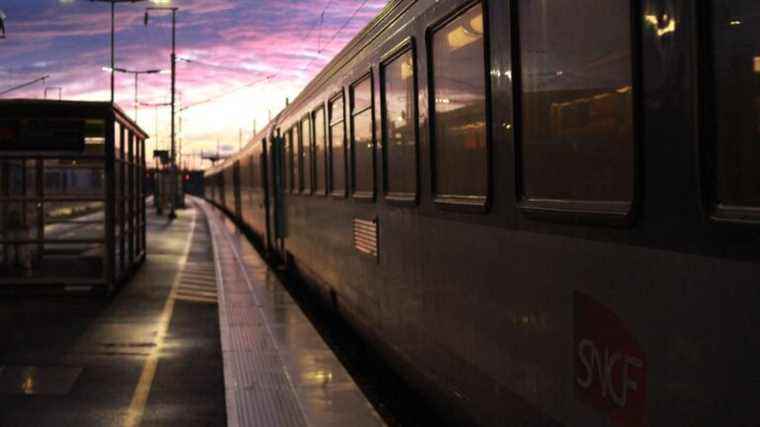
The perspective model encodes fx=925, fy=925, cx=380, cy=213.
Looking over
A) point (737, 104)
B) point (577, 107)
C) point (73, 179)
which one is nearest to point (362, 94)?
point (577, 107)

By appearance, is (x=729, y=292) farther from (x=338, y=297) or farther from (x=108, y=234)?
(x=108, y=234)

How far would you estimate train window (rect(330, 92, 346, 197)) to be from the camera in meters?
8.87

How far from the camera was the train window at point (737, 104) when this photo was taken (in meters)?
2.45

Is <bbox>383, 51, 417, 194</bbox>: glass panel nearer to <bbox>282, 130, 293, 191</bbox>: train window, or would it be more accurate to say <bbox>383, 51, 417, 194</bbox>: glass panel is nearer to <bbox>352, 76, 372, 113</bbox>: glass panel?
<bbox>352, 76, 372, 113</bbox>: glass panel

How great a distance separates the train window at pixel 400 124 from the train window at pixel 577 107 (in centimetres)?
196

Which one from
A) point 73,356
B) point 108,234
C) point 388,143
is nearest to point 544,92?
point 388,143

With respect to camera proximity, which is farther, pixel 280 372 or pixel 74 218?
pixel 74 218

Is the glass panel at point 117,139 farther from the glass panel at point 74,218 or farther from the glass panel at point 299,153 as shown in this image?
the glass panel at point 299,153

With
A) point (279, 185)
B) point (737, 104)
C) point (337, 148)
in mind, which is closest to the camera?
point (737, 104)

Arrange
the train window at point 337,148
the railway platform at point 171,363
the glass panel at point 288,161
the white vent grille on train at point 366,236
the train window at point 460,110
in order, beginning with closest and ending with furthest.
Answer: the train window at point 460,110, the railway platform at point 171,363, the white vent grille on train at point 366,236, the train window at point 337,148, the glass panel at point 288,161

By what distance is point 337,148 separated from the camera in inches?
364

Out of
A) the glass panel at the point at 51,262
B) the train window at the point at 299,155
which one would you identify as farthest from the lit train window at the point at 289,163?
the glass panel at the point at 51,262

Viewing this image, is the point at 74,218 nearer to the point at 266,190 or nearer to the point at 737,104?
the point at 266,190

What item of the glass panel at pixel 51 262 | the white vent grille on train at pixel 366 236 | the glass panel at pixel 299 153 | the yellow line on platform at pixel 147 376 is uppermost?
the glass panel at pixel 299 153
